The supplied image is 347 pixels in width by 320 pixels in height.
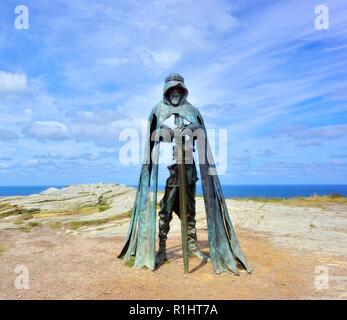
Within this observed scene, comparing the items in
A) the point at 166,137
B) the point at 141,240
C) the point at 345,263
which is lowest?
the point at 345,263

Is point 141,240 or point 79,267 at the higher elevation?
point 141,240

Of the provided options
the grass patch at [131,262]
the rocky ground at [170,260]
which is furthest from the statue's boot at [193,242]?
the grass patch at [131,262]

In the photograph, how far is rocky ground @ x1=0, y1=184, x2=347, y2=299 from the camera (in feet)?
21.5

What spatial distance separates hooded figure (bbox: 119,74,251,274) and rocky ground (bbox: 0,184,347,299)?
0.41 m

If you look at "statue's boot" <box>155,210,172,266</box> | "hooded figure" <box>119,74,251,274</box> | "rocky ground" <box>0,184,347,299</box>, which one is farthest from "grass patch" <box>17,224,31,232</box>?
"statue's boot" <box>155,210,172,266</box>

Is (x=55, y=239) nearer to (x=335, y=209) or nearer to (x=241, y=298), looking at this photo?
(x=241, y=298)

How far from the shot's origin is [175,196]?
27.1 feet

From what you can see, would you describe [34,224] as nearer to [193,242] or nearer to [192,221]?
[193,242]

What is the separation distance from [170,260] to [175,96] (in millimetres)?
3829

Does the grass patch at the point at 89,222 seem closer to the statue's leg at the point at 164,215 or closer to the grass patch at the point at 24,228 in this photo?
the grass patch at the point at 24,228

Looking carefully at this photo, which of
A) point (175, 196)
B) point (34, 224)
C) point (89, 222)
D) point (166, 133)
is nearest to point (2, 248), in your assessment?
point (34, 224)

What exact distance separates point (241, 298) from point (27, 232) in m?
9.23
